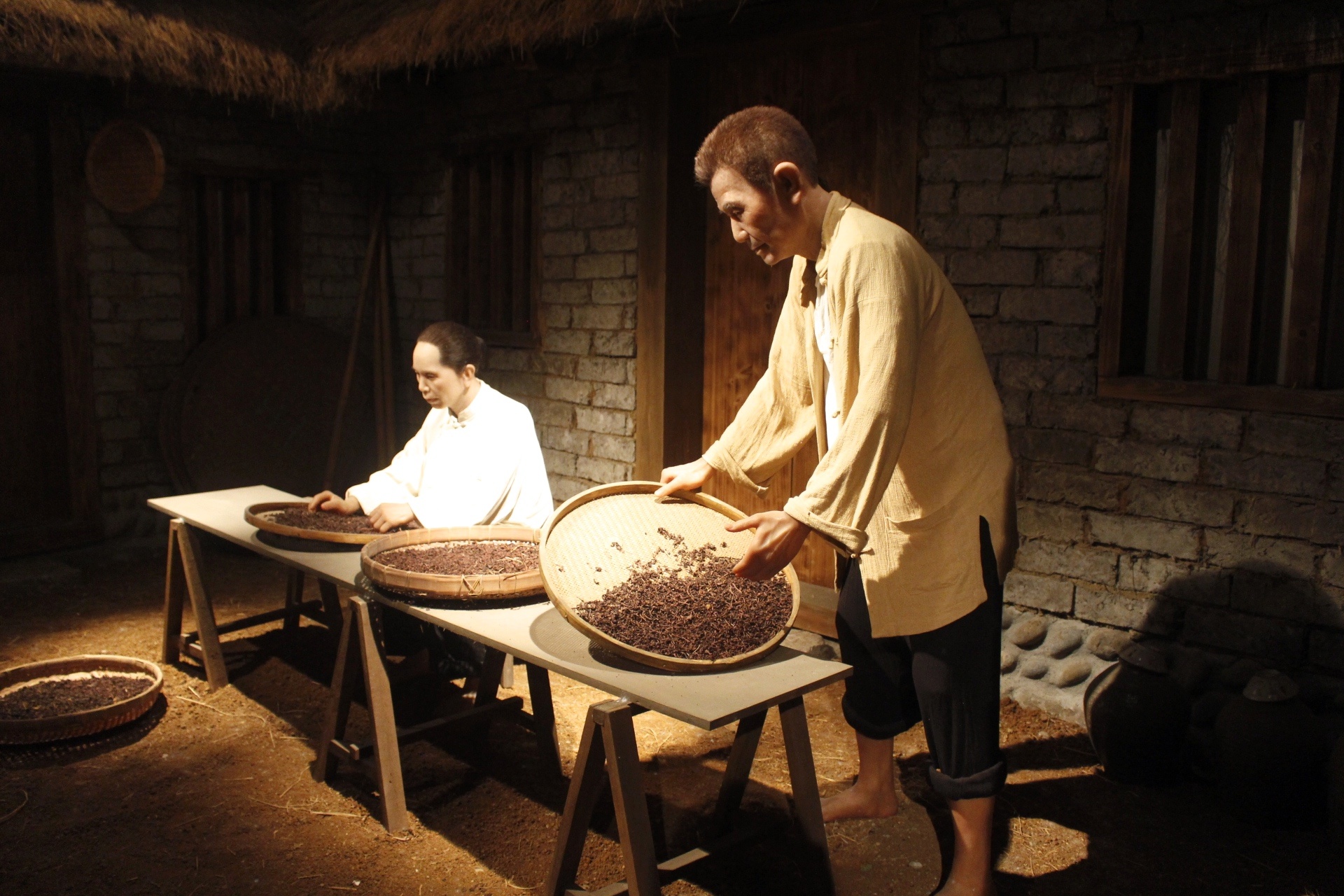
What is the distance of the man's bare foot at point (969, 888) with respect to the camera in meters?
2.66

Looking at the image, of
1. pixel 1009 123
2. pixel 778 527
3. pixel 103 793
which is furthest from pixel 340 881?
pixel 1009 123

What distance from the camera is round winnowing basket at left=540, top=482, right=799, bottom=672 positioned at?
2.59 meters

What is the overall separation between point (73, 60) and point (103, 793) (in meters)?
4.02

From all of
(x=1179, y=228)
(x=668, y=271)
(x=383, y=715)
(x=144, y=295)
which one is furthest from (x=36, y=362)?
(x=1179, y=228)

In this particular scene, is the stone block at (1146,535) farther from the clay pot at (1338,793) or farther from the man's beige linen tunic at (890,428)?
the man's beige linen tunic at (890,428)

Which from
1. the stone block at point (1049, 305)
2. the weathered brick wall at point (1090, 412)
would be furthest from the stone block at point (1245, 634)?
the stone block at point (1049, 305)

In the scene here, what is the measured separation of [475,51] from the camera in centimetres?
562

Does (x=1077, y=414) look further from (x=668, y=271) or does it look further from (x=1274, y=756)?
(x=668, y=271)

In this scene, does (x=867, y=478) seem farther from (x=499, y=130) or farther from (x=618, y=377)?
(x=499, y=130)

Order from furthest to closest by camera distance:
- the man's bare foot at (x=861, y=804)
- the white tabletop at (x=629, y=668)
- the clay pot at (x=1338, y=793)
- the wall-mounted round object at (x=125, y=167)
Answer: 1. the wall-mounted round object at (x=125, y=167)
2. the man's bare foot at (x=861, y=804)
3. the clay pot at (x=1338, y=793)
4. the white tabletop at (x=629, y=668)

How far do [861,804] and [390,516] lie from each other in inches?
72.9

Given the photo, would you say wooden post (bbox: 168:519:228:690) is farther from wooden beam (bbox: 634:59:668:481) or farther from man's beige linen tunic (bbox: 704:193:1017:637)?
man's beige linen tunic (bbox: 704:193:1017:637)

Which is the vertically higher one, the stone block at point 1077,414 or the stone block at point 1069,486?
the stone block at point 1077,414

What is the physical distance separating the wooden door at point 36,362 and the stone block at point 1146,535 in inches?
220
